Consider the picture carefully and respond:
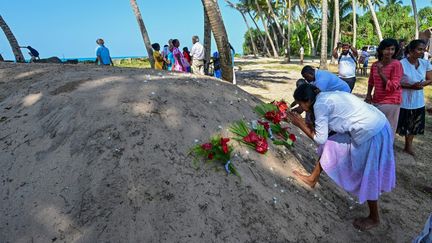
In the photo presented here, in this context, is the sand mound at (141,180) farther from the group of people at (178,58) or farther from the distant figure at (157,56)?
the distant figure at (157,56)

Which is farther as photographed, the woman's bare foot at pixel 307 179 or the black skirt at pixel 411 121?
the black skirt at pixel 411 121

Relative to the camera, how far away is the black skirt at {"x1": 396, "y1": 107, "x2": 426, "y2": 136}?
5121 millimetres

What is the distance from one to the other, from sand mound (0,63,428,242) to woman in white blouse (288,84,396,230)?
47 cm

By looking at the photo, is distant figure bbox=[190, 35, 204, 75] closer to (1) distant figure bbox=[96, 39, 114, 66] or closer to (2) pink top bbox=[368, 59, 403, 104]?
(1) distant figure bbox=[96, 39, 114, 66]

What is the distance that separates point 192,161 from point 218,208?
55 centimetres

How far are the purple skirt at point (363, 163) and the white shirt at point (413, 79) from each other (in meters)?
2.29

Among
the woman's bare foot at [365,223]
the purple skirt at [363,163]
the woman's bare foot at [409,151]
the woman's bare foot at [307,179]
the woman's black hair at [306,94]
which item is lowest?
the woman's bare foot at [409,151]

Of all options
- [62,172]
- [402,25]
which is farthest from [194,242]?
[402,25]

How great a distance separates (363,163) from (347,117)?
483 millimetres

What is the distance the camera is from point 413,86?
4.87 meters

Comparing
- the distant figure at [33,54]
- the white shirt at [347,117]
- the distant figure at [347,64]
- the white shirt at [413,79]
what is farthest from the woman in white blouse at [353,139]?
the distant figure at [33,54]

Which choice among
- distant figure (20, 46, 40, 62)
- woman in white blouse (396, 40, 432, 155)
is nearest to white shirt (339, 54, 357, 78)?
woman in white blouse (396, 40, 432, 155)

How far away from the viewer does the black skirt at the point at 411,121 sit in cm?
512

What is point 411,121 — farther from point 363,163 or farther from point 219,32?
point 219,32
